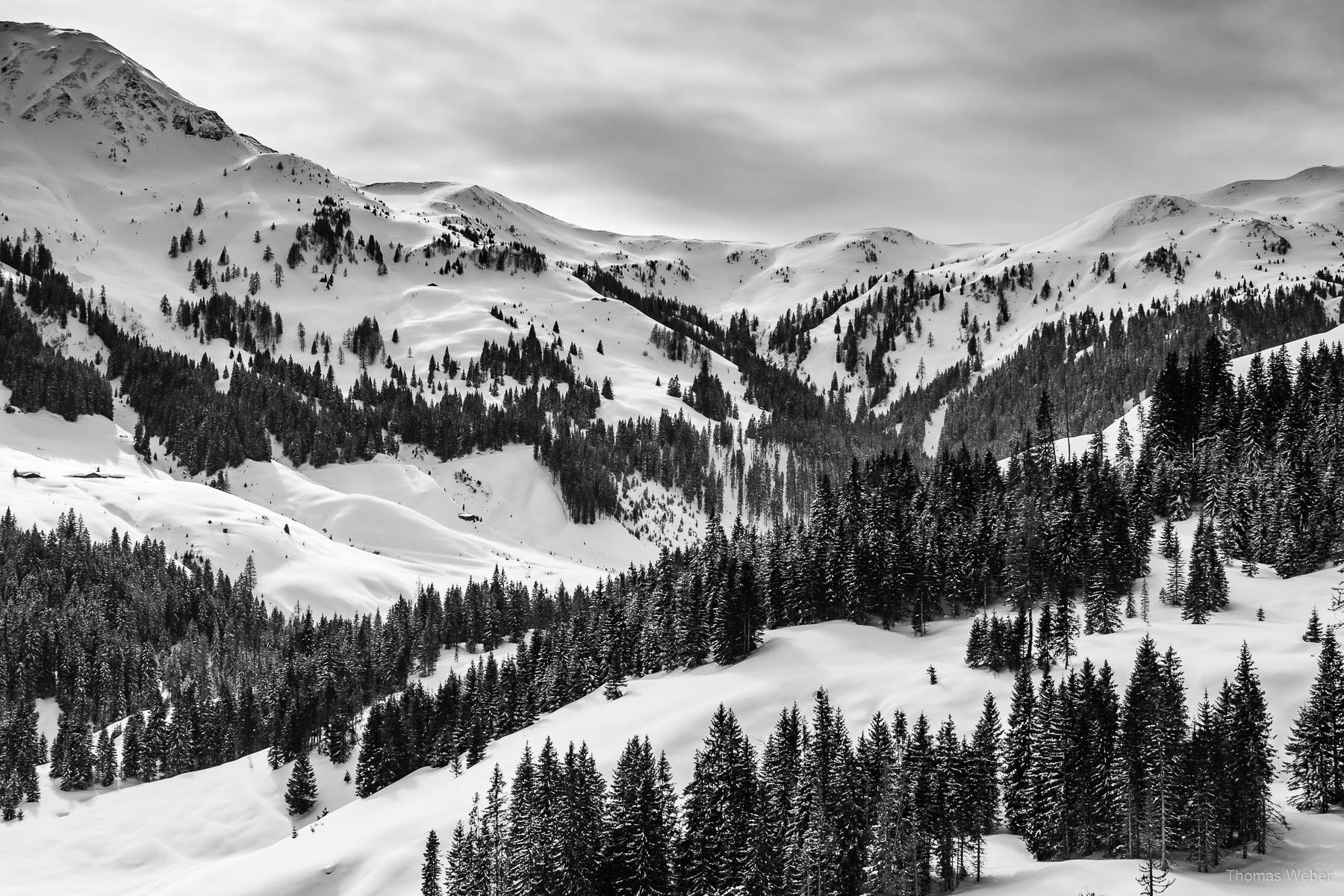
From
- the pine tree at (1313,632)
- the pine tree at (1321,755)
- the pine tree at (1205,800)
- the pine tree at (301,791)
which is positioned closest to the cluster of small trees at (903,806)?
the pine tree at (1205,800)

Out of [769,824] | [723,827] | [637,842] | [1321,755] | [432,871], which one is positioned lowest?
[432,871]

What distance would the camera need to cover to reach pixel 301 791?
102875 millimetres

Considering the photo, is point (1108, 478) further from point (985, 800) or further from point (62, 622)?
point (62, 622)

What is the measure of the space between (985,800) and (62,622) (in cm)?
14118

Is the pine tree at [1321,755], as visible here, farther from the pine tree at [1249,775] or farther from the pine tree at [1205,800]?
the pine tree at [1205,800]

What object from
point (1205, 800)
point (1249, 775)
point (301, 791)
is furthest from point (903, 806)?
point (301, 791)

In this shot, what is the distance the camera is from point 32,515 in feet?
546

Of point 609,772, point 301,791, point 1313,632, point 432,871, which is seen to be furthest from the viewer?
point 301,791

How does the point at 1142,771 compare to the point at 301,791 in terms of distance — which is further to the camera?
the point at 301,791

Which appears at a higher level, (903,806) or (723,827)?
(903,806)

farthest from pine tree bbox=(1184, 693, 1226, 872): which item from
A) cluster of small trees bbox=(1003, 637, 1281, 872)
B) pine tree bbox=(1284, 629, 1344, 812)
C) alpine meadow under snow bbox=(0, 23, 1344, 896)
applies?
pine tree bbox=(1284, 629, 1344, 812)

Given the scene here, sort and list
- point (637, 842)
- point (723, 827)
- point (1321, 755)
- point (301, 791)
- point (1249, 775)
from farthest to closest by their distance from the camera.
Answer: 1. point (301, 791)
2. point (1321, 755)
3. point (637, 842)
4. point (723, 827)
5. point (1249, 775)

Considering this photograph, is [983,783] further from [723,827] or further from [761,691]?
[761,691]

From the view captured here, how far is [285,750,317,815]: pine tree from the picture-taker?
102500 mm
